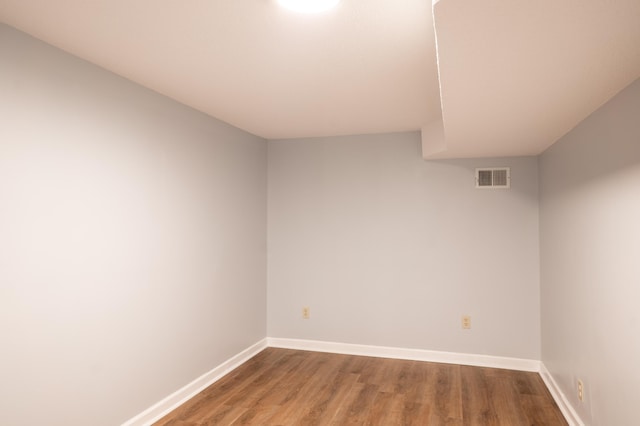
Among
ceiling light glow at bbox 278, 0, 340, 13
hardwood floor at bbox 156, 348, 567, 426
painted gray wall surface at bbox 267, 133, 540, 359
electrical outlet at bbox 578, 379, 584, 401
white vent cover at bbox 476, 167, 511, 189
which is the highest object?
ceiling light glow at bbox 278, 0, 340, 13

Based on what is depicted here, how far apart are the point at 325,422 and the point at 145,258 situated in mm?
1633

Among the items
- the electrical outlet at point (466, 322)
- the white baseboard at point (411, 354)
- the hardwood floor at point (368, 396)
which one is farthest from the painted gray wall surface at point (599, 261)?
the electrical outlet at point (466, 322)

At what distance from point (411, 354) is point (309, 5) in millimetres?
3382

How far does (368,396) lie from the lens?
317cm

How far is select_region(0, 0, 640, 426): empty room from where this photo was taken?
1802mm

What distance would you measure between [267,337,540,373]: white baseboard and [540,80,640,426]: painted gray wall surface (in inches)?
22.8

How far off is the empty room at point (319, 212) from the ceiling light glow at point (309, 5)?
0.01 meters

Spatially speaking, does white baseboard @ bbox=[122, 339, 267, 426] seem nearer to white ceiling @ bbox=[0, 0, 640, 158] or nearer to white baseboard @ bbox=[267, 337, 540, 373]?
white baseboard @ bbox=[267, 337, 540, 373]

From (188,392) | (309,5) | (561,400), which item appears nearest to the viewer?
(309,5)

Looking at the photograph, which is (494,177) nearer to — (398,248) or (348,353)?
(398,248)

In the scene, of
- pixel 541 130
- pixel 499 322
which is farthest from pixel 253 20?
pixel 499 322

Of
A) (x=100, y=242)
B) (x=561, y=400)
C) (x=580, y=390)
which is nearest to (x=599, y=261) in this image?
(x=580, y=390)

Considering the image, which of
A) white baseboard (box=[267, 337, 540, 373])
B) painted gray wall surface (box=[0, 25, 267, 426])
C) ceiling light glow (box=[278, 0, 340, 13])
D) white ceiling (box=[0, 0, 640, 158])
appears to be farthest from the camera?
white baseboard (box=[267, 337, 540, 373])

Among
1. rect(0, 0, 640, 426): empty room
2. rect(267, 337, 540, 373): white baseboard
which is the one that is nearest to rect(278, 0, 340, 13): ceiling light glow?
rect(0, 0, 640, 426): empty room
